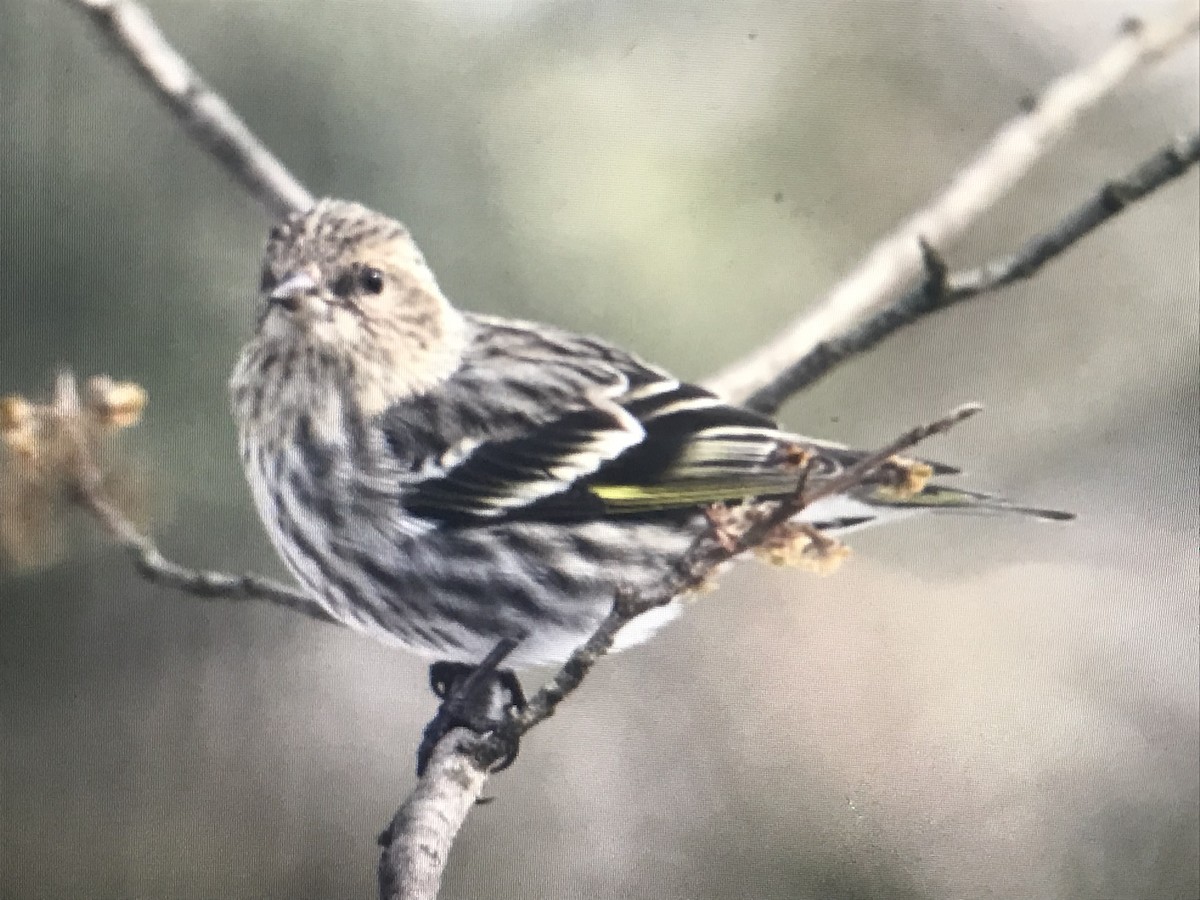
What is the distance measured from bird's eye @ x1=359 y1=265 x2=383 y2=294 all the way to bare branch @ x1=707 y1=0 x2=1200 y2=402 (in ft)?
1.24

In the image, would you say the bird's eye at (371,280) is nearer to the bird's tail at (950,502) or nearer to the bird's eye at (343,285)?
the bird's eye at (343,285)

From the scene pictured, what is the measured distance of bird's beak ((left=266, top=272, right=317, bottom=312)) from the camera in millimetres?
1165

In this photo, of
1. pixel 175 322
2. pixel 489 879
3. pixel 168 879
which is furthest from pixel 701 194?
pixel 168 879

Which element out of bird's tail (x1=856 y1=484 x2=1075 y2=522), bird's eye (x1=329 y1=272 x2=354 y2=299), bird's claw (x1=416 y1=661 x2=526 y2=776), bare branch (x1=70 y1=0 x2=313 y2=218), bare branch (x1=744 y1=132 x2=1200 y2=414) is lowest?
bird's claw (x1=416 y1=661 x2=526 y2=776)

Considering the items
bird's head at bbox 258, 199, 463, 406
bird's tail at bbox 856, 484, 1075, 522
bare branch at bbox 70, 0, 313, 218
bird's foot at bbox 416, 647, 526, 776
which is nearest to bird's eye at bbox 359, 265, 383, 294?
bird's head at bbox 258, 199, 463, 406

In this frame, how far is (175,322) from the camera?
1.24 meters

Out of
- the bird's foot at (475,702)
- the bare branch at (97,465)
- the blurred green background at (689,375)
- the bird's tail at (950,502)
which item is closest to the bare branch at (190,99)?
the blurred green background at (689,375)

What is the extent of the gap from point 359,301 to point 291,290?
76 mm

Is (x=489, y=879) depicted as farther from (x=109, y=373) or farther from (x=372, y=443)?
(x=109, y=373)

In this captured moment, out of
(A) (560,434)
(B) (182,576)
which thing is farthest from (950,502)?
(B) (182,576)

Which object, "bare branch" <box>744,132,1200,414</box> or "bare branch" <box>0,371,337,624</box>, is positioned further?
"bare branch" <box>0,371,337,624</box>

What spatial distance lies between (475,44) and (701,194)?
0.83ft

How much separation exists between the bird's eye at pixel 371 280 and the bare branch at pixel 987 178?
0.38 meters

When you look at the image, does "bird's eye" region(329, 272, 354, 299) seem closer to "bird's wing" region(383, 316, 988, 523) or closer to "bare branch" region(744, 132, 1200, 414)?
"bird's wing" region(383, 316, 988, 523)
